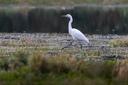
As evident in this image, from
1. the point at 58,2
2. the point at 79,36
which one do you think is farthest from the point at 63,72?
the point at 58,2

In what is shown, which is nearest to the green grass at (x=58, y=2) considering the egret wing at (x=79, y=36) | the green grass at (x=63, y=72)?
the egret wing at (x=79, y=36)

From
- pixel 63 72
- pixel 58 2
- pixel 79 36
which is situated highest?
pixel 58 2

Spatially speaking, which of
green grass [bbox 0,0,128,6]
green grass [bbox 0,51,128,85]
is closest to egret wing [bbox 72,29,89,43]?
green grass [bbox 0,51,128,85]

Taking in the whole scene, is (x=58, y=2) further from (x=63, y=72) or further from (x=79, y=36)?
(x=63, y=72)

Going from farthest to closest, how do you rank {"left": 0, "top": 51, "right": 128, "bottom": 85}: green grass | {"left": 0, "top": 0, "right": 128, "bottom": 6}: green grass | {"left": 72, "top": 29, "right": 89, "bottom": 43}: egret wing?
{"left": 0, "top": 0, "right": 128, "bottom": 6}: green grass
{"left": 72, "top": 29, "right": 89, "bottom": 43}: egret wing
{"left": 0, "top": 51, "right": 128, "bottom": 85}: green grass

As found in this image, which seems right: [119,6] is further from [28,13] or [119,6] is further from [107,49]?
[107,49]

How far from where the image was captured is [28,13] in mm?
78312

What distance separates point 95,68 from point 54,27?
1649 inches

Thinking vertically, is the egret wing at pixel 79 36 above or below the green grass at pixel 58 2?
below

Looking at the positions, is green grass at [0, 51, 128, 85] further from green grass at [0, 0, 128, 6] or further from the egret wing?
green grass at [0, 0, 128, 6]

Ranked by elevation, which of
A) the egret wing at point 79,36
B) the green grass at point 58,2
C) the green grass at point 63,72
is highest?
the green grass at point 58,2

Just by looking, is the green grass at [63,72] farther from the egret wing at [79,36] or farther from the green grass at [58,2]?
the green grass at [58,2]

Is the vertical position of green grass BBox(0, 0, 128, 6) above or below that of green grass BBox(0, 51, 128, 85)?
above

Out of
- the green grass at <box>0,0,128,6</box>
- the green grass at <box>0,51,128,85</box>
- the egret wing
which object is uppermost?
the green grass at <box>0,0,128,6</box>
